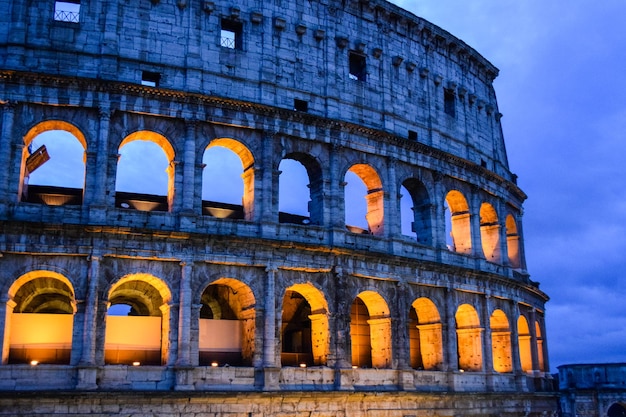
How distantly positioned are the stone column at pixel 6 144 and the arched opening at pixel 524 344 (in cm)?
2142

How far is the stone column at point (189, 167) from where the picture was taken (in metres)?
23.5

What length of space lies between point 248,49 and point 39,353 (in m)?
11.7

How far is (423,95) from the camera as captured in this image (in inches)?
1194

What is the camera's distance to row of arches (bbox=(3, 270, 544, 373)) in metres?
22.1

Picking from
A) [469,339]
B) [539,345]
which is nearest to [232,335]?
[469,339]

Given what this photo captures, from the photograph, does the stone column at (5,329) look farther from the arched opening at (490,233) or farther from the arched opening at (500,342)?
the arched opening at (490,233)

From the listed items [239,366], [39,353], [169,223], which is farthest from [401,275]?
[39,353]

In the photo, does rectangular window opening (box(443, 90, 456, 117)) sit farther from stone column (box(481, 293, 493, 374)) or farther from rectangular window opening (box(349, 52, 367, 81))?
stone column (box(481, 293, 493, 374))

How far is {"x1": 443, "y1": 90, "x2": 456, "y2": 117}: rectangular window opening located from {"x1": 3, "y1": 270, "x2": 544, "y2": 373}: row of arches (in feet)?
26.6

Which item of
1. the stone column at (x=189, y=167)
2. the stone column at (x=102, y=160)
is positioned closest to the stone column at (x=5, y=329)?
the stone column at (x=102, y=160)

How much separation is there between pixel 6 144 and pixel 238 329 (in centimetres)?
886

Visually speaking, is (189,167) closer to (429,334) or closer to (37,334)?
(37,334)

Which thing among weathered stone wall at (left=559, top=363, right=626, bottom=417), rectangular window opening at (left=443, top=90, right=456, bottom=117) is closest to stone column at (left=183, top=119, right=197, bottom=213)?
rectangular window opening at (left=443, top=90, right=456, bottom=117)

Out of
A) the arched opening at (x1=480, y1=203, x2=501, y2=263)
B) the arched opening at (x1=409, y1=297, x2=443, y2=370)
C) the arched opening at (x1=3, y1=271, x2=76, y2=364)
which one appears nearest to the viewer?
the arched opening at (x1=3, y1=271, x2=76, y2=364)
